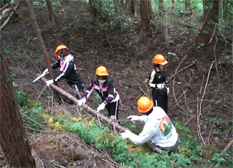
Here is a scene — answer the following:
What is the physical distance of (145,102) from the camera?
15.7 ft

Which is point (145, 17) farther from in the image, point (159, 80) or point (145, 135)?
point (145, 135)

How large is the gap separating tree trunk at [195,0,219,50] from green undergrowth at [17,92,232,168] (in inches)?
199

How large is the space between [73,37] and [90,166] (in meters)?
9.03

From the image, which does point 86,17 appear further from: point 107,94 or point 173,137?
point 173,137

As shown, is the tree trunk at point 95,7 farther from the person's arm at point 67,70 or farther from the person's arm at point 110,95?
the person's arm at point 110,95

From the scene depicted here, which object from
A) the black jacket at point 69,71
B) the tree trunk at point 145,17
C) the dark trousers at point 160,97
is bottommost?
the dark trousers at point 160,97

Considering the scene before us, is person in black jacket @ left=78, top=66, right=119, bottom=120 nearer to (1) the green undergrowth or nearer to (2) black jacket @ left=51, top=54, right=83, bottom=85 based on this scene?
(1) the green undergrowth

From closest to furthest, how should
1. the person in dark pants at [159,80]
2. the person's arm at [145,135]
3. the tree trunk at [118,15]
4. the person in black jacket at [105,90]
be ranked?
1. the person's arm at [145,135]
2. the person in black jacket at [105,90]
3. the person in dark pants at [159,80]
4. the tree trunk at [118,15]

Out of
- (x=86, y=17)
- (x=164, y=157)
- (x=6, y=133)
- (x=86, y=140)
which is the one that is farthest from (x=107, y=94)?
(x=86, y=17)

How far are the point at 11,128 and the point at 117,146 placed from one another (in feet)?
6.58

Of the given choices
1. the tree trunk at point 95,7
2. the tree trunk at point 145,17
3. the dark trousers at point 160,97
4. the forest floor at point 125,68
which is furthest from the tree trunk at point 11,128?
the tree trunk at point 95,7

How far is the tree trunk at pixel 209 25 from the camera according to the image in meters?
9.22

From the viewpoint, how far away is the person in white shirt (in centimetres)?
473

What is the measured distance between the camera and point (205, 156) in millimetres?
5918
